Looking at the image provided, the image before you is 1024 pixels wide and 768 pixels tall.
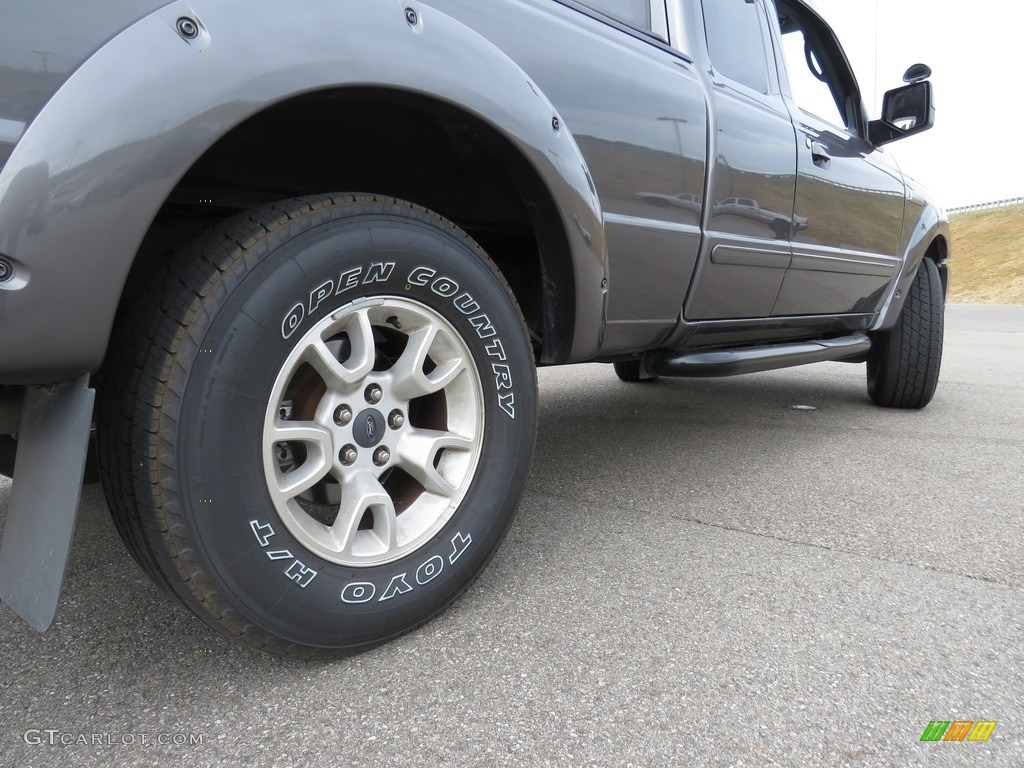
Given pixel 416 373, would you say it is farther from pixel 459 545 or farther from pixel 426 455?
pixel 459 545

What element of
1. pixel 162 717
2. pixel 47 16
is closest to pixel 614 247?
pixel 47 16

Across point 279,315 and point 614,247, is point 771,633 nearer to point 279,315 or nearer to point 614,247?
point 614,247

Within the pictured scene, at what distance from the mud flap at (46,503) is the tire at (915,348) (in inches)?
142

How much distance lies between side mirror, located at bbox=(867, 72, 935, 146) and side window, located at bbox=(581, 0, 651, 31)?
1721mm

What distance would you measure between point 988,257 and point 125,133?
49.0 metres

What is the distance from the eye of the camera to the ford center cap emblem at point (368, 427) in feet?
4.27

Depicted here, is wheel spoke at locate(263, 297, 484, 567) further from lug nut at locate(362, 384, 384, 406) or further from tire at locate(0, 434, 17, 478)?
tire at locate(0, 434, 17, 478)

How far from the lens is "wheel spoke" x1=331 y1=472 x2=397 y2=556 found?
4.17 ft

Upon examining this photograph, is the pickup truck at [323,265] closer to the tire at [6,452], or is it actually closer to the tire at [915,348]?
the tire at [6,452]

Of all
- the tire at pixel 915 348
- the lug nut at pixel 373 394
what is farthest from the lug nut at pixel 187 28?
the tire at pixel 915 348

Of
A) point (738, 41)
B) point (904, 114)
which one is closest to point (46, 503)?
point (738, 41)

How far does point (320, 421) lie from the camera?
126 cm

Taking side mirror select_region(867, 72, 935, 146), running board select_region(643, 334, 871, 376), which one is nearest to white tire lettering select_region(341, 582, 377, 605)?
running board select_region(643, 334, 871, 376)

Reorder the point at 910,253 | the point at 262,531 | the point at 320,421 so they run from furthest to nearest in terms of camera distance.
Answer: the point at 910,253
the point at 320,421
the point at 262,531
